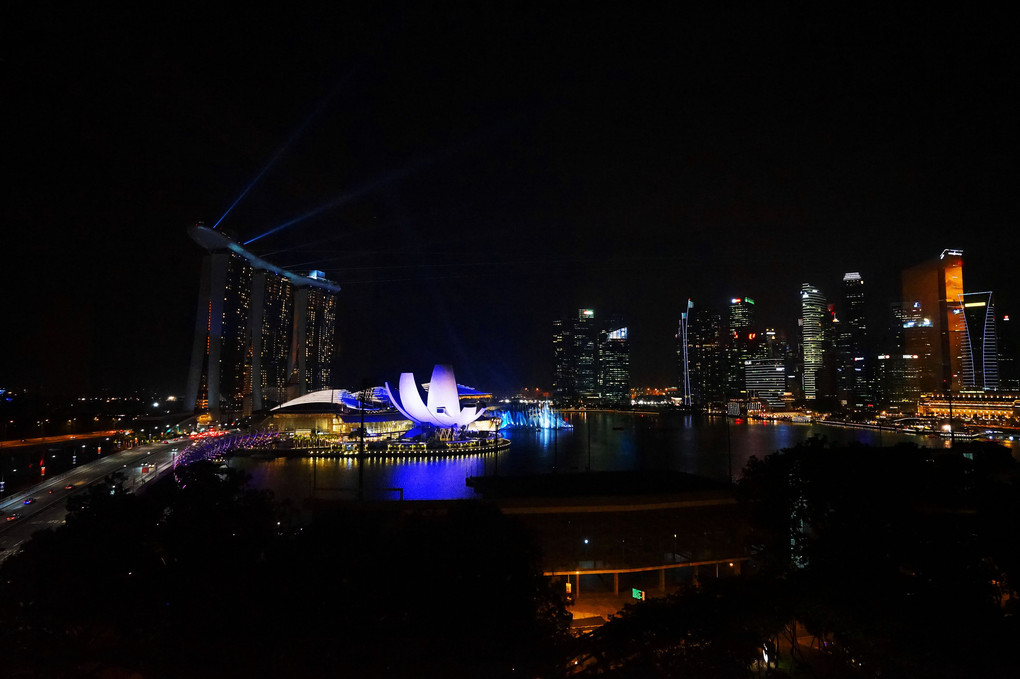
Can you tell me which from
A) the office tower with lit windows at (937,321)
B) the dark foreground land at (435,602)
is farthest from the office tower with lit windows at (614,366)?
the dark foreground land at (435,602)

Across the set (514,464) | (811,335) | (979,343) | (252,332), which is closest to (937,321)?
(979,343)

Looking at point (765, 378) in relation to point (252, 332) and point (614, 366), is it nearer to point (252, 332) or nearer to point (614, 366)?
point (614, 366)

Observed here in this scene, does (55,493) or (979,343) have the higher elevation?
(979,343)

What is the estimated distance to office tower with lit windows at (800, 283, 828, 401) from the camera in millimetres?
76000

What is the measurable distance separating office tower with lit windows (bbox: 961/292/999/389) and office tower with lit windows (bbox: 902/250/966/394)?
16.1 inches

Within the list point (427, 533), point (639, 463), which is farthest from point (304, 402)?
point (427, 533)

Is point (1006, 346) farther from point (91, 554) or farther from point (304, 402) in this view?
point (91, 554)

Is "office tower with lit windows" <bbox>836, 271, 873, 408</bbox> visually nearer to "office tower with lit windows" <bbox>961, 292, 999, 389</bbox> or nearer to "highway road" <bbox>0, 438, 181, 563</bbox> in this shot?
"office tower with lit windows" <bbox>961, 292, 999, 389</bbox>

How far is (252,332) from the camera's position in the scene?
160 feet

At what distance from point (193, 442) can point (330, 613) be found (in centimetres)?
2485

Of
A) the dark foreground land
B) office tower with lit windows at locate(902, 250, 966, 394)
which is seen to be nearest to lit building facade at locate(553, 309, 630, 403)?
office tower with lit windows at locate(902, 250, 966, 394)

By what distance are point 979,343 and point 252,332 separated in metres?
64.7

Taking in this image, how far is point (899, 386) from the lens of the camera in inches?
2320

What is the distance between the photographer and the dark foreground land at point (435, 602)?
417 cm
